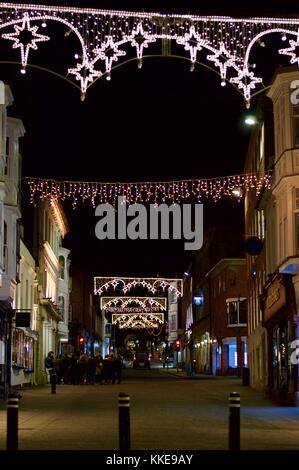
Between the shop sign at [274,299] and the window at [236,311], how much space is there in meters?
27.6

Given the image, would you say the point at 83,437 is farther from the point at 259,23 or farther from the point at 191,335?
the point at 191,335

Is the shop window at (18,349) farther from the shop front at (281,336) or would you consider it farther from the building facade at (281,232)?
the shop front at (281,336)

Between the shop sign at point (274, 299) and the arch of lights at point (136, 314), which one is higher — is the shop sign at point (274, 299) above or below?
below

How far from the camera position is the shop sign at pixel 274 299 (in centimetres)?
2763

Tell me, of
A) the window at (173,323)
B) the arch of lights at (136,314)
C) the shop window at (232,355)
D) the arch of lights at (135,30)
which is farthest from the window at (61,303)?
the window at (173,323)

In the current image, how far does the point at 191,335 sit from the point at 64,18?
75001 millimetres

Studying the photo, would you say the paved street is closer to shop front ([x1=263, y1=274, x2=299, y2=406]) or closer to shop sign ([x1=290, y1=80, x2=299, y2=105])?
shop front ([x1=263, y1=274, x2=299, y2=406])

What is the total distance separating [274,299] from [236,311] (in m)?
31.9

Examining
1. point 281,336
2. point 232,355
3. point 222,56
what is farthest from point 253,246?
point 232,355

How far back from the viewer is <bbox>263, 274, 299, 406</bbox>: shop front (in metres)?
26.6

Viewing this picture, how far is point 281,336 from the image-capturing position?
29.7m

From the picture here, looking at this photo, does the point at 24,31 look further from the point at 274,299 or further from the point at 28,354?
the point at 28,354

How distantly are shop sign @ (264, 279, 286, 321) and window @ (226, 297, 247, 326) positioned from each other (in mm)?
27565

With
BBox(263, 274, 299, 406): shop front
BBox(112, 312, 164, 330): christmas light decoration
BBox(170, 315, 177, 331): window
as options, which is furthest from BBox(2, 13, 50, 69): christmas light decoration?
BBox(170, 315, 177, 331): window
